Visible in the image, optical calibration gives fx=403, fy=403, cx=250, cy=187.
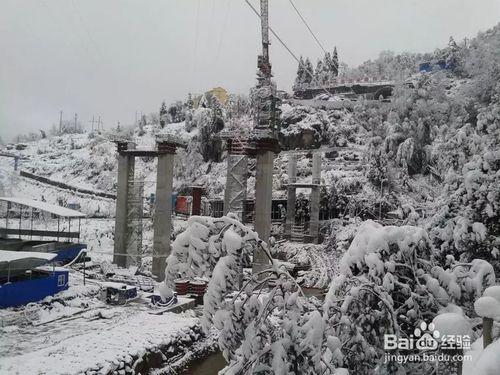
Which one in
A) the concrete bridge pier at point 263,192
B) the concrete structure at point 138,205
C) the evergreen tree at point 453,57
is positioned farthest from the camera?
the evergreen tree at point 453,57

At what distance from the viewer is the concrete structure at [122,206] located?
78.7 feet

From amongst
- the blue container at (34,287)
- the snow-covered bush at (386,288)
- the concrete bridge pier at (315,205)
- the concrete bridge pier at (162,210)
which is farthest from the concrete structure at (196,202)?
the snow-covered bush at (386,288)

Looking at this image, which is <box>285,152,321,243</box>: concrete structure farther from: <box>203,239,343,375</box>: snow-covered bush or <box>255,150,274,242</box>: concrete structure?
<box>203,239,343,375</box>: snow-covered bush

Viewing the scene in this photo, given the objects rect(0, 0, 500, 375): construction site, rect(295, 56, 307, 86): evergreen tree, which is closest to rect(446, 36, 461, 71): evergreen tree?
rect(0, 0, 500, 375): construction site

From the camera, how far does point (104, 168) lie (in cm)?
3306

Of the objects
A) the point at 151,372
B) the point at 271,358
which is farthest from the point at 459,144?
the point at 151,372

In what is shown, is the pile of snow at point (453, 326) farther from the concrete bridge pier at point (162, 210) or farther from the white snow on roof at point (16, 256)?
the concrete bridge pier at point (162, 210)

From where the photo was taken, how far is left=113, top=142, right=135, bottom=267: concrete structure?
2398cm

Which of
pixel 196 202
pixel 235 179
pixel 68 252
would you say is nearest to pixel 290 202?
pixel 196 202

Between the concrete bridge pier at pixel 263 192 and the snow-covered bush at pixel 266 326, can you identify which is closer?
the snow-covered bush at pixel 266 326

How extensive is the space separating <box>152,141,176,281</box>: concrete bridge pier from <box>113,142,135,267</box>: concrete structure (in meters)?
2.88

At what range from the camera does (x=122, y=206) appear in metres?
24.1

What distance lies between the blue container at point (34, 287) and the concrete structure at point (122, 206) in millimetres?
8955

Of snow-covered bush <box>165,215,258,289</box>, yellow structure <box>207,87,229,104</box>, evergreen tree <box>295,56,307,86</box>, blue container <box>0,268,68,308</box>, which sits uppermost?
evergreen tree <box>295,56,307,86</box>
